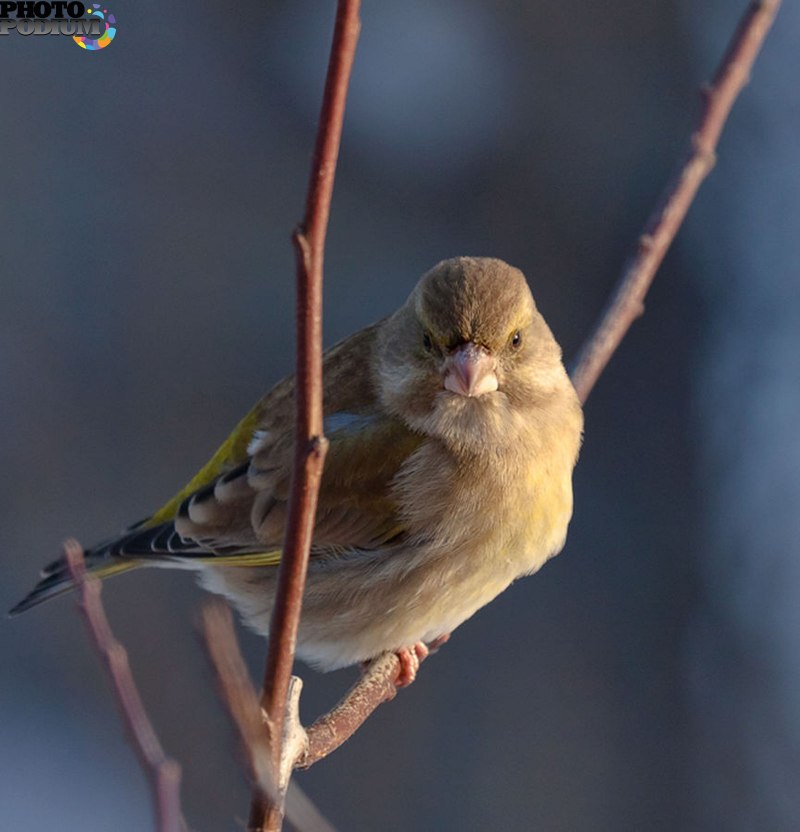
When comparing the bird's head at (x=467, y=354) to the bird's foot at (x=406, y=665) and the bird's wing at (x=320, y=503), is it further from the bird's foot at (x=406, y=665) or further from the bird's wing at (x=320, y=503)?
the bird's foot at (x=406, y=665)

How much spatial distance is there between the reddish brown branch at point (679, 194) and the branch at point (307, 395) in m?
1.44

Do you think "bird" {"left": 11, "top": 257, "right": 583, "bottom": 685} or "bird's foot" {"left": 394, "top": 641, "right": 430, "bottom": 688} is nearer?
"bird" {"left": 11, "top": 257, "right": 583, "bottom": 685}

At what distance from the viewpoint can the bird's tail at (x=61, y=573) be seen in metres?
3.61

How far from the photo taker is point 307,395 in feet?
5.02

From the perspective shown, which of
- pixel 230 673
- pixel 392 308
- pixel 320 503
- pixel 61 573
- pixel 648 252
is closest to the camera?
pixel 230 673

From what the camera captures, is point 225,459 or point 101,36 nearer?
point 225,459

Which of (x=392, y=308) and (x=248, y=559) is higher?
(x=392, y=308)

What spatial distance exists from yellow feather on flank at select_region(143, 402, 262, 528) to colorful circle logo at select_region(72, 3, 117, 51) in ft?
11.8

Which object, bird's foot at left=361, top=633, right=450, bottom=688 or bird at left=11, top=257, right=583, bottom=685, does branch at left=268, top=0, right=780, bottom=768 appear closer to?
bird's foot at left=361, top=633, right=450, bottom=688

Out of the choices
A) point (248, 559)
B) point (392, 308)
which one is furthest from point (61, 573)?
point (392, 308)

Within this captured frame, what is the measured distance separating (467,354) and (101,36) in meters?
4.44

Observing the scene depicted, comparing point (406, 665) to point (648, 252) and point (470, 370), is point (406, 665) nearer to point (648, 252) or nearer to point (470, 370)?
point (470, 370)

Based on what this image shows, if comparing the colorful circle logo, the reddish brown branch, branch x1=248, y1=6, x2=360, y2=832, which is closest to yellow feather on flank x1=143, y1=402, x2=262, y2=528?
the reddish brown branch

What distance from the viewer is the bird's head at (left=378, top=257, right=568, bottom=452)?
309cm
